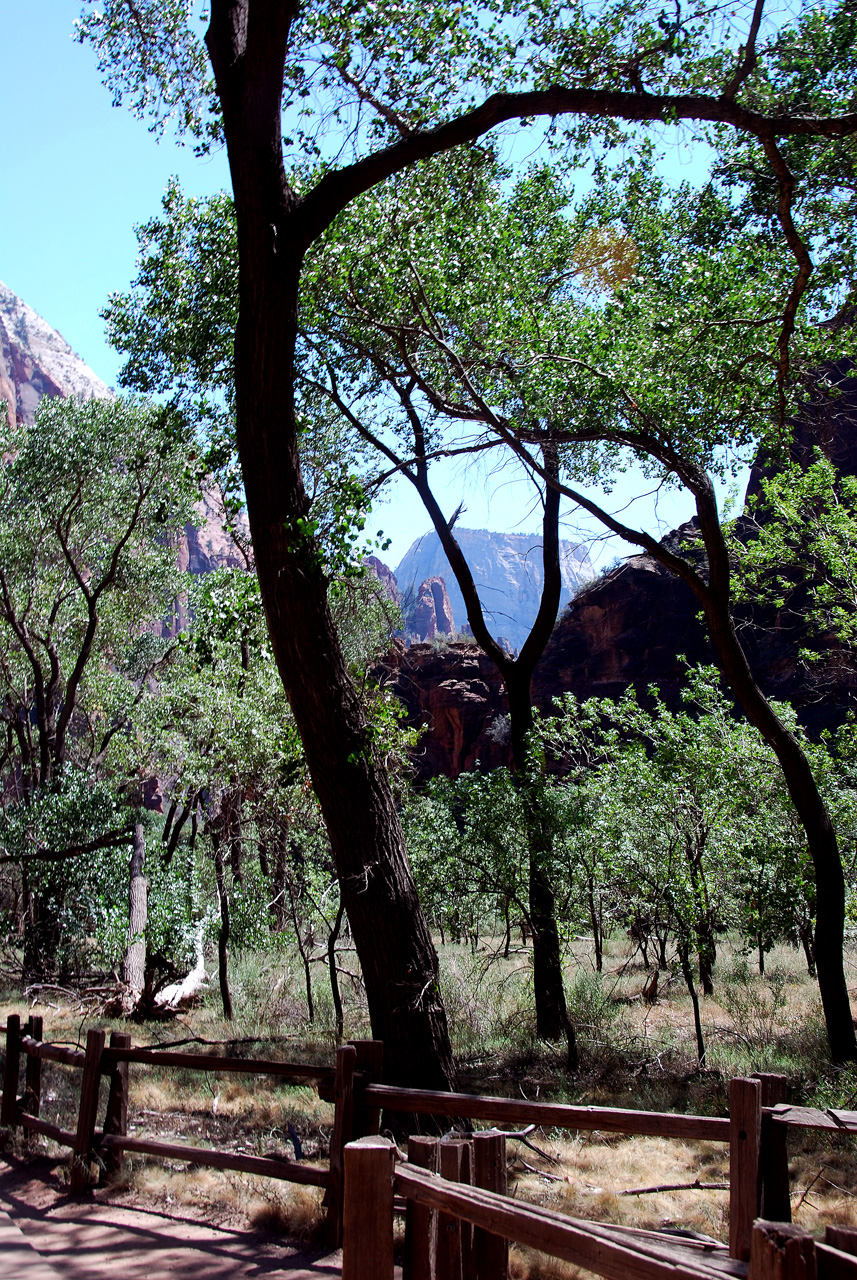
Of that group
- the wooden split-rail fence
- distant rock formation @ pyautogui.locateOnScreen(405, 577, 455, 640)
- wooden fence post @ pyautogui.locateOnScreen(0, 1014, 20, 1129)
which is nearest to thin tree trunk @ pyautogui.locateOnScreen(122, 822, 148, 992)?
wooden fence post @ pyautogui.locateOnScreen(0, 1014, 20, 1129)

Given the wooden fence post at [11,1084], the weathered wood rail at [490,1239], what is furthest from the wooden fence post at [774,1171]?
the wooden fence post at [11,1084]

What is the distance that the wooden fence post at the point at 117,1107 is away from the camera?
5.95m

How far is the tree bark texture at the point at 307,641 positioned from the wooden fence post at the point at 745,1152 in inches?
91.7

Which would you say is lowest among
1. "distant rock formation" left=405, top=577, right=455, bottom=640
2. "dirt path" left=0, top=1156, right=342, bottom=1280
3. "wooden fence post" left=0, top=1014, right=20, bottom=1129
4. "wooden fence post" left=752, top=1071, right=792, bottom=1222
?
"dirt path" left=0, top=1156, right=342, bottom=1280

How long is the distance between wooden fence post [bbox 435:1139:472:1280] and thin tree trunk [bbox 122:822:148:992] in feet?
36.4

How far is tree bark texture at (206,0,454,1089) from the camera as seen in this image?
5508mm

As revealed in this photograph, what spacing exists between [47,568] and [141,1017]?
1109 cm

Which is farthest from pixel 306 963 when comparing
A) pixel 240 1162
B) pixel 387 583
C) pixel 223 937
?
pixel 387 583

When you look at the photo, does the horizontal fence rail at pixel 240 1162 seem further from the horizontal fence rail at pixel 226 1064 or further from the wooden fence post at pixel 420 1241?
the wooden fence post at pixel 420 1241

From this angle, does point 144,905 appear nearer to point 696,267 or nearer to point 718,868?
point 718,868

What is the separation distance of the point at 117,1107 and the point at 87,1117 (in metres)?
0.21

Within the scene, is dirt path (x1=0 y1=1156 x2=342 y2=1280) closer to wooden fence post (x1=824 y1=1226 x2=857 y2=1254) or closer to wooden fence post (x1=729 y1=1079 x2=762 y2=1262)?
wooden fence post (x1=729 y1=1079 x2=762 y2=1262)

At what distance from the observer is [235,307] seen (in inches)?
366

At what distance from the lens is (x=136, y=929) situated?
12664 mm
